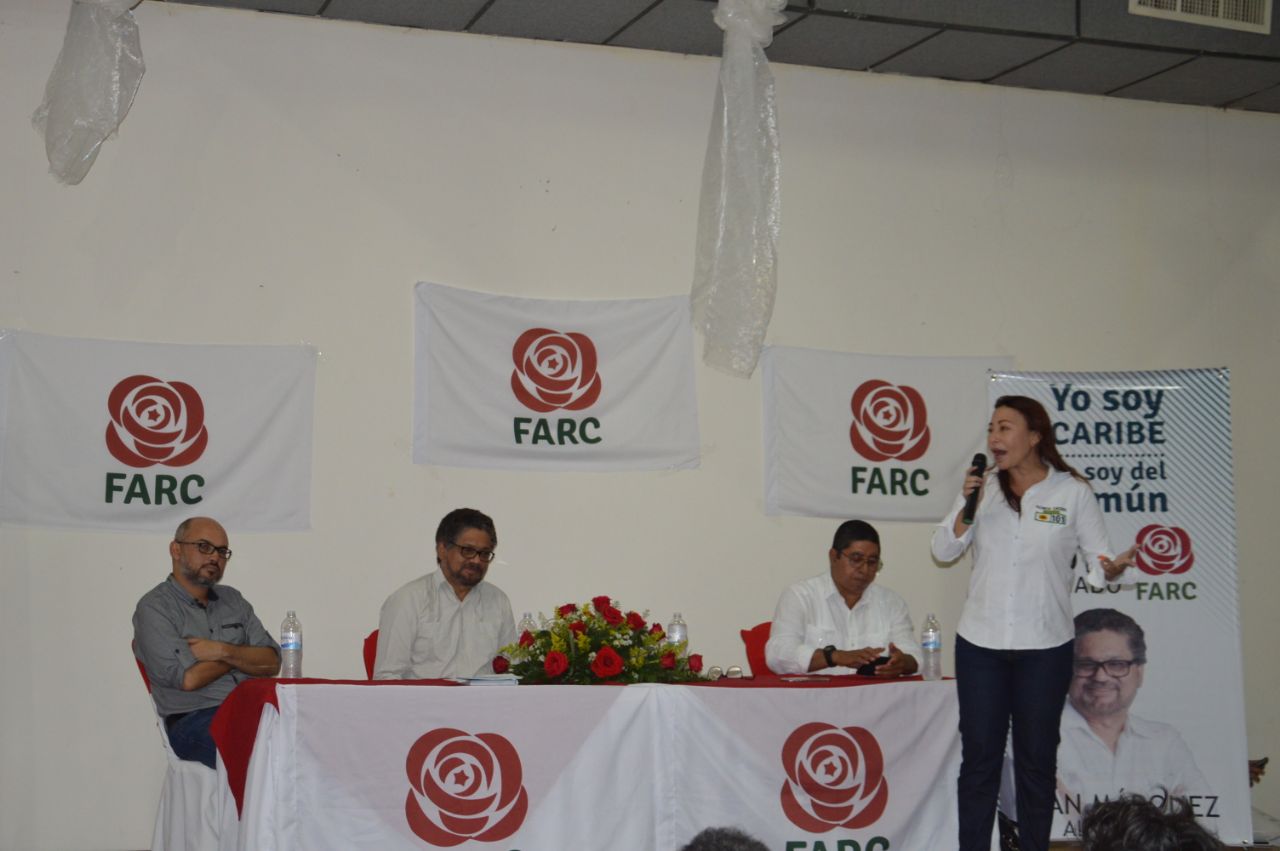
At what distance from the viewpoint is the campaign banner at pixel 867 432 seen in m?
5.96

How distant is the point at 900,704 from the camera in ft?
13.5

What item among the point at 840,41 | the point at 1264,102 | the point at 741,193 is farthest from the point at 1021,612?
the point at 1264,102

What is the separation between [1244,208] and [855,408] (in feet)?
7.67

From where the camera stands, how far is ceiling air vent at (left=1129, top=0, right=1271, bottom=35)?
5.63 metres

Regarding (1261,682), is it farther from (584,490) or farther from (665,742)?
(665,742)

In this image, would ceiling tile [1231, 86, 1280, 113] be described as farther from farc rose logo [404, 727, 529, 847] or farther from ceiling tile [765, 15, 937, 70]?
farc rose logo [404, 727, 529, 847]

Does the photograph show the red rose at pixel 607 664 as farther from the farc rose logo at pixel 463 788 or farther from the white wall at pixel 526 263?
the white wall at pixel 526 263

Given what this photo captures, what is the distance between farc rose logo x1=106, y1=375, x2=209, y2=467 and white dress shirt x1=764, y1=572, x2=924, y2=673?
2.27 m

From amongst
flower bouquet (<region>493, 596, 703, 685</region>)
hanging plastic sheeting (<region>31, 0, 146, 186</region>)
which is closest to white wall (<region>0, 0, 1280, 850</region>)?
hanging plastic sheeting (<region>31, 0, 146, 186</region>)

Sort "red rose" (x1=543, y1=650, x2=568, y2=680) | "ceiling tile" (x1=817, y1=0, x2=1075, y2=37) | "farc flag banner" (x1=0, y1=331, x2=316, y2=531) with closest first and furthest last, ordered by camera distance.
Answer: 1. "red rose" (x1=543, y1=650, x2=568, y2=680)
2. "farc flag banner" (x1=0, y1=331, x2=316, y2=531)
3. "ceiling tile" (x1=817, y1=0, x2=1075, y2=37)

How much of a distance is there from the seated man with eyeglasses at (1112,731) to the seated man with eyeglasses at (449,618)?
7.20ft

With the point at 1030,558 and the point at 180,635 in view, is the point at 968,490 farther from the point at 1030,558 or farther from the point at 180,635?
the point at 180,635

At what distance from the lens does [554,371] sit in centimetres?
565

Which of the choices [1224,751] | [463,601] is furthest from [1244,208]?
[463,601]
